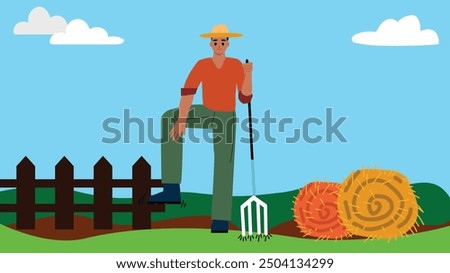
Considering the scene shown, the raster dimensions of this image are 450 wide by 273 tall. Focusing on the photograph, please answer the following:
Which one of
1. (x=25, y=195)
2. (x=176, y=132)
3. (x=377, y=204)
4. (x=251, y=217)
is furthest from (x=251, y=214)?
(x=25, y=195)

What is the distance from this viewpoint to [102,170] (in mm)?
14266

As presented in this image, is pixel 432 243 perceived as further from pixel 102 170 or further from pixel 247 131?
pixel 102 170

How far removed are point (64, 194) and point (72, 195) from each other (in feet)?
0.36

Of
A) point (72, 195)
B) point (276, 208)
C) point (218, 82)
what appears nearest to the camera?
point (218, 82)

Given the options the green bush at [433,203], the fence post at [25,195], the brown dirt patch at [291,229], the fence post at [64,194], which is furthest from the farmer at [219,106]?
the green bush at [433,203]

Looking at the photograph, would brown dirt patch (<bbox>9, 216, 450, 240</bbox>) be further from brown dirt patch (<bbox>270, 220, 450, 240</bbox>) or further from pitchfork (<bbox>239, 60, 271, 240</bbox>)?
pitchfork (<bbox>239, 60, 271, 240</bbox>)

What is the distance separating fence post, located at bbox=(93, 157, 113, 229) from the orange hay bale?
227 centimetres

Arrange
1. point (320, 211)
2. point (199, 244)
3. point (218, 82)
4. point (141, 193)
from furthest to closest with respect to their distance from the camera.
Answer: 1. point (141, 193)
2. point (320, 211)
3. point (218, 82)
4. point (199, 244)

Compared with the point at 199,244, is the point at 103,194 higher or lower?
higher

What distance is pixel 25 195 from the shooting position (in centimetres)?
1439

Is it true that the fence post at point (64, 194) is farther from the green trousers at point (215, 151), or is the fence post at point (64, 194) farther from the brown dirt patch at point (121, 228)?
the green trousers at point (215, 151)

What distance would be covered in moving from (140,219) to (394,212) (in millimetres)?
3012

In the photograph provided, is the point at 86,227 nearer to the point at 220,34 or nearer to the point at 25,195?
the point at 25,195
